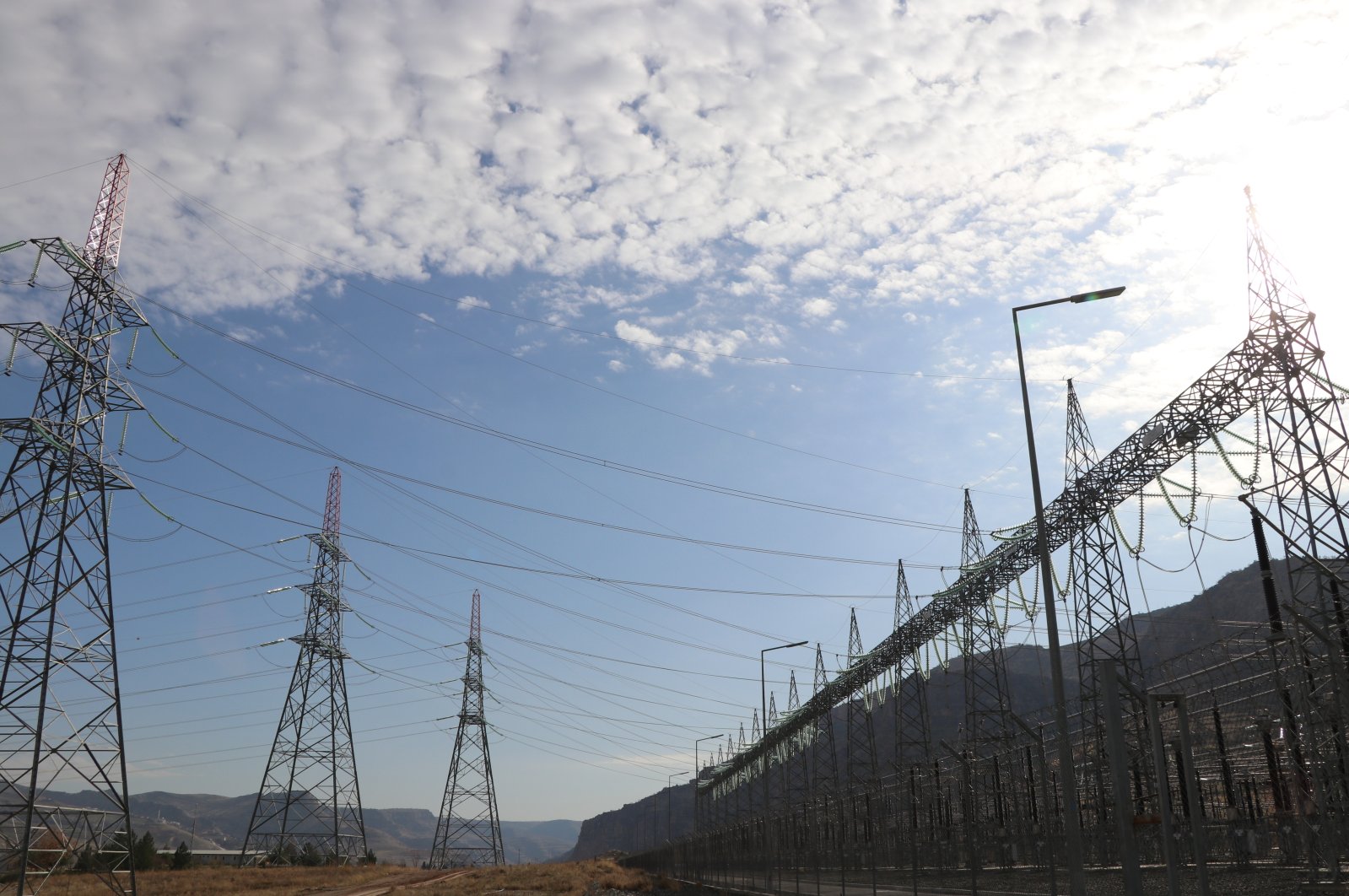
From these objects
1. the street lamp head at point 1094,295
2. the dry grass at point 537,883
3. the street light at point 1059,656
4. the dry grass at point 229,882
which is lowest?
the dry grass at point 537,883

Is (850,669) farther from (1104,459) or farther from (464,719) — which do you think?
(464,719)

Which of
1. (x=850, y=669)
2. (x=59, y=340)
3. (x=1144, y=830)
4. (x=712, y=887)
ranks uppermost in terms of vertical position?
(x=59, y=340)

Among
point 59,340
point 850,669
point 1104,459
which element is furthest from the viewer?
point 850,669

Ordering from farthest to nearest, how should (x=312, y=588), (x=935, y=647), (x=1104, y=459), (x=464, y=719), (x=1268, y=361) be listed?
1. (x=464, y=719)
2. (x=312, y=588)
3. (x=935, y=647)
4. (x=1104, y=459)
5. (x=1268, y=361)

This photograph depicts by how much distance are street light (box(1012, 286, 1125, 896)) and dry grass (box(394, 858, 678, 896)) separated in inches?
1168

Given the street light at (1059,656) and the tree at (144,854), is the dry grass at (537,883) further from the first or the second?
the street light at (1059,656)

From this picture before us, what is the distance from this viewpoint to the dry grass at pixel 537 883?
1592 inches

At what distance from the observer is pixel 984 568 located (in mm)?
36500

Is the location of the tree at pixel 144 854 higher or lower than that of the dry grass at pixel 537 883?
higher

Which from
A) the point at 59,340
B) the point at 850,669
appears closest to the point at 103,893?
the point at 59,340

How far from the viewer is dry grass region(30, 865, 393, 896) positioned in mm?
36781

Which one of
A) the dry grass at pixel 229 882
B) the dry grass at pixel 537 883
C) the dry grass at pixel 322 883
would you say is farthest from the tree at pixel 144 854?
the dry grass at pixel 537 883

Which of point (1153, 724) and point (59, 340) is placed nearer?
point (1153, 724)

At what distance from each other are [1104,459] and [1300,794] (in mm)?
13258
